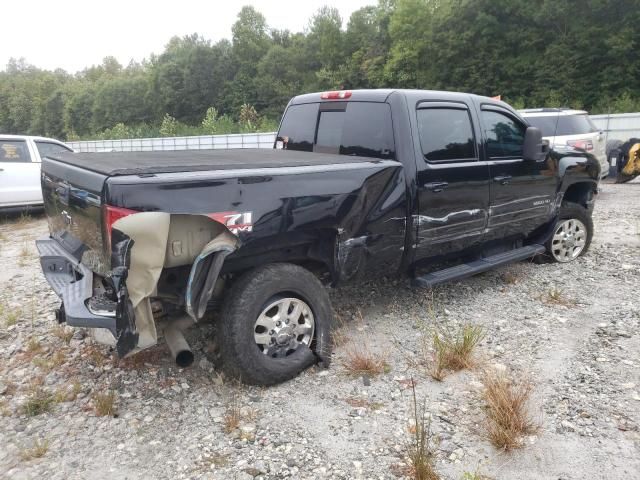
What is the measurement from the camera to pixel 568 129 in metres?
10.4

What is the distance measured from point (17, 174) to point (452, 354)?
8725 millimetres

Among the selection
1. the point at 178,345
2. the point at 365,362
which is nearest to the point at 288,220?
the point at 178,345

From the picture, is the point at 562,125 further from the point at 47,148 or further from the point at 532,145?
the point at 47,148

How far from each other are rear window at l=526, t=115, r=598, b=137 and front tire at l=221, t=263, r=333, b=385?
8.48 metres

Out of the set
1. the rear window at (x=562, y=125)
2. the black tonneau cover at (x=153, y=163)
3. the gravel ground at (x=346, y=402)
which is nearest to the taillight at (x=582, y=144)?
the rear window at (x=562, y=125)

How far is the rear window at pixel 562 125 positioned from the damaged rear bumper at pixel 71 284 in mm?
9383

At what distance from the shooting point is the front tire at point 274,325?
3330 millimetres

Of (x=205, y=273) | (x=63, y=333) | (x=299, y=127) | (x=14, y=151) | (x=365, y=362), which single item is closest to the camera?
(x=205, y=273)

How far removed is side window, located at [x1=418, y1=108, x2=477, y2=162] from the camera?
4.42 metres

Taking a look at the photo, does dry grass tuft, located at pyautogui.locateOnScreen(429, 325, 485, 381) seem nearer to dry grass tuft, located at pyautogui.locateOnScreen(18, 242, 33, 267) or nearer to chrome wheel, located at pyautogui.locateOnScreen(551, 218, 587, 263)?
chrome wheel, located at pyautogui.locateOnScreen(551, 218, 587, 263)

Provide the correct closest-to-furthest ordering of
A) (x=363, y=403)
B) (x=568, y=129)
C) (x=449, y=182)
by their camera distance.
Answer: (x=363, y=403)
(x=449, y=182)
(x=568, y=129)

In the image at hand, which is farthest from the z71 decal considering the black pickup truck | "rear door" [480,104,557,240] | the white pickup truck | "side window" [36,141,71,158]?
"side window" [36,141,71,158]

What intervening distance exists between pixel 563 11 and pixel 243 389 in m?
28.2

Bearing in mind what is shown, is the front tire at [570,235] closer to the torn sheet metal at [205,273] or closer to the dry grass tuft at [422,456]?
the dry grass tuft at [422,456]
